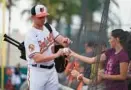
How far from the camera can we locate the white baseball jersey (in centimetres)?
821

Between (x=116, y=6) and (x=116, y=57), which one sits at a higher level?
(x=116, y=6)

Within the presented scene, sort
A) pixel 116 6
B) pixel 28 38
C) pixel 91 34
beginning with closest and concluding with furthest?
pixel 28 38 → pixel 116 6 → pixel 91 34

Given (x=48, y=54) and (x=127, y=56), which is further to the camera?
(x=48, y=54)

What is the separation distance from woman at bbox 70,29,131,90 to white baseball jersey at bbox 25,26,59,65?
0.47m

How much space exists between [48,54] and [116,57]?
44.6 inches

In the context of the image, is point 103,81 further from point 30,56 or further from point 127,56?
point 30,56

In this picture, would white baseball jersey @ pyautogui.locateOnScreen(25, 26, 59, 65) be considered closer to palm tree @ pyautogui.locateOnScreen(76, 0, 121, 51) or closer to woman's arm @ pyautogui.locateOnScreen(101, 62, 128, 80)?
woman's arm @ pyautogui.locateOnScreen(101, 62, 128, 80)

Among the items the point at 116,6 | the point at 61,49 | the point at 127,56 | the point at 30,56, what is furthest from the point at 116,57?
the point at 116,6

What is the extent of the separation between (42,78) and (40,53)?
40cm

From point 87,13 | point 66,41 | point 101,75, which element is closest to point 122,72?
point 101,75

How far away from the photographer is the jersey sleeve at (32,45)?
818cm

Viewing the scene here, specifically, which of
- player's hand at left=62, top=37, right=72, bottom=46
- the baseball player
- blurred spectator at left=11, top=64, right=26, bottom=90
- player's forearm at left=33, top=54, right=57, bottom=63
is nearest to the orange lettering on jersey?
the baseball player

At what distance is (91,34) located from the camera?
1086 centimetres

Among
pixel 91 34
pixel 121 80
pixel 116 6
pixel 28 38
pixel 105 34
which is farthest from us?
pixel 91 34
